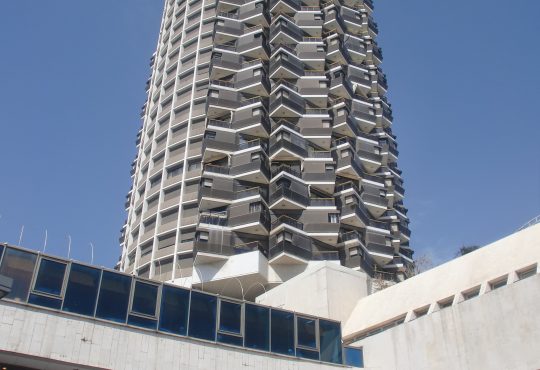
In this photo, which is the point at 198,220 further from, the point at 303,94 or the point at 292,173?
the point at 303,94

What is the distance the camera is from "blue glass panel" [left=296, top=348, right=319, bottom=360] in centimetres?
3094

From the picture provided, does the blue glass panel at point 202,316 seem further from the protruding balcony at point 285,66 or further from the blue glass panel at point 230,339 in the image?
the protruding balcony at point 285,66

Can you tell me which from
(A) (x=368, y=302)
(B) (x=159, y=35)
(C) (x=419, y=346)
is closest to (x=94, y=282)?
(C) (x=419, y=346)

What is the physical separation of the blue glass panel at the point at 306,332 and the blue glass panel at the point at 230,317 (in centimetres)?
365

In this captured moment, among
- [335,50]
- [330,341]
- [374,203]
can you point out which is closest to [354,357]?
[330,341]

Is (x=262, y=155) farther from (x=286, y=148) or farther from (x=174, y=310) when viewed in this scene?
(x=174, y=310)

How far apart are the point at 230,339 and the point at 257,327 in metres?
1.89

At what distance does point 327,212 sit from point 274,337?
3331cm

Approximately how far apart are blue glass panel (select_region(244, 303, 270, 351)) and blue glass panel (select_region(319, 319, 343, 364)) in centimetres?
355

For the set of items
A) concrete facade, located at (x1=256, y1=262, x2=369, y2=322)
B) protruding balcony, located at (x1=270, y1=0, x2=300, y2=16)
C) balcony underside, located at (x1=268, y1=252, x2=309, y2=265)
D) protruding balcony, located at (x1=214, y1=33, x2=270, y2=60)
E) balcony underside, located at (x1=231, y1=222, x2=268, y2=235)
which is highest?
protruding balcony, located at (x1=270, y1=0, x2=300, y2=16)

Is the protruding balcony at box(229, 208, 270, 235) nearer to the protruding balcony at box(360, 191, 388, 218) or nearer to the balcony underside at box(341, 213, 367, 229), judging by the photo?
the balcony underside at box(341, 213, 367, 229)

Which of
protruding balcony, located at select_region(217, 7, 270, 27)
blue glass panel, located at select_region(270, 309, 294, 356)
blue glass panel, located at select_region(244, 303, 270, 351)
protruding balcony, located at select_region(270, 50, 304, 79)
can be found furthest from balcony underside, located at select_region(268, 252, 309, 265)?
protruding balcony, located at select_region(217, 7, 270, 27)

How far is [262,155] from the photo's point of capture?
2549 inches

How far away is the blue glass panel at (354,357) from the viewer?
3297cm
